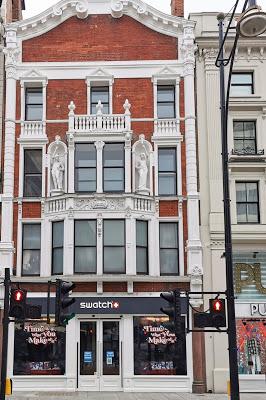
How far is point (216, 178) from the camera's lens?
85.7ft

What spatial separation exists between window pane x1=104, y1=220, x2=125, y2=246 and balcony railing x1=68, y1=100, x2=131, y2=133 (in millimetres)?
4074

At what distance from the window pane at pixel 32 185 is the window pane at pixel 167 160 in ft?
17.3

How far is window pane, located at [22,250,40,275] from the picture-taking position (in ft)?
83.9

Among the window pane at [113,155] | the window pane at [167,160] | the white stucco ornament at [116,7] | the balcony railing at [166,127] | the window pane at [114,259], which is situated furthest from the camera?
the white stucco ornament at [116,7]

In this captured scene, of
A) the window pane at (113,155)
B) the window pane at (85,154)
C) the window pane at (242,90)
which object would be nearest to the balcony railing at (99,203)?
the window pane at (113,155)

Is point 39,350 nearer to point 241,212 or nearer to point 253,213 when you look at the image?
point 241,212

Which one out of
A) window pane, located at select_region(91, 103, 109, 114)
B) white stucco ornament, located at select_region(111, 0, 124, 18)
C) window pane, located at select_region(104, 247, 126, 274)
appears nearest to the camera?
window pane, located at select_region(104, 247, 126, 274)

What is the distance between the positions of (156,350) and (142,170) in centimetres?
747

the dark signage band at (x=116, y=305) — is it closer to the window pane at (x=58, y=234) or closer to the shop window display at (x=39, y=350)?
the shop window display at (x=39, y=350)

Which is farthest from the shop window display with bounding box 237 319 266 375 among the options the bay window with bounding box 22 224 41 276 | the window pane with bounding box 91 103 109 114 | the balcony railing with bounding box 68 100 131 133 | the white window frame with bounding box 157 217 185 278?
the window pane with bounding box 91 103 109 114

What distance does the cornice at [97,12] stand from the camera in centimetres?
2747

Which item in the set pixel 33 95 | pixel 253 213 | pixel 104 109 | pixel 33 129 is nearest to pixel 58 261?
pixel 33 129

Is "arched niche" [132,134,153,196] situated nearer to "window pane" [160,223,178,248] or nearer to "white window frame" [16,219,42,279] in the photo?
"window pane" [160,223,178,248]

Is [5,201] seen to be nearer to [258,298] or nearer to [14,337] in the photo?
[14,337]
